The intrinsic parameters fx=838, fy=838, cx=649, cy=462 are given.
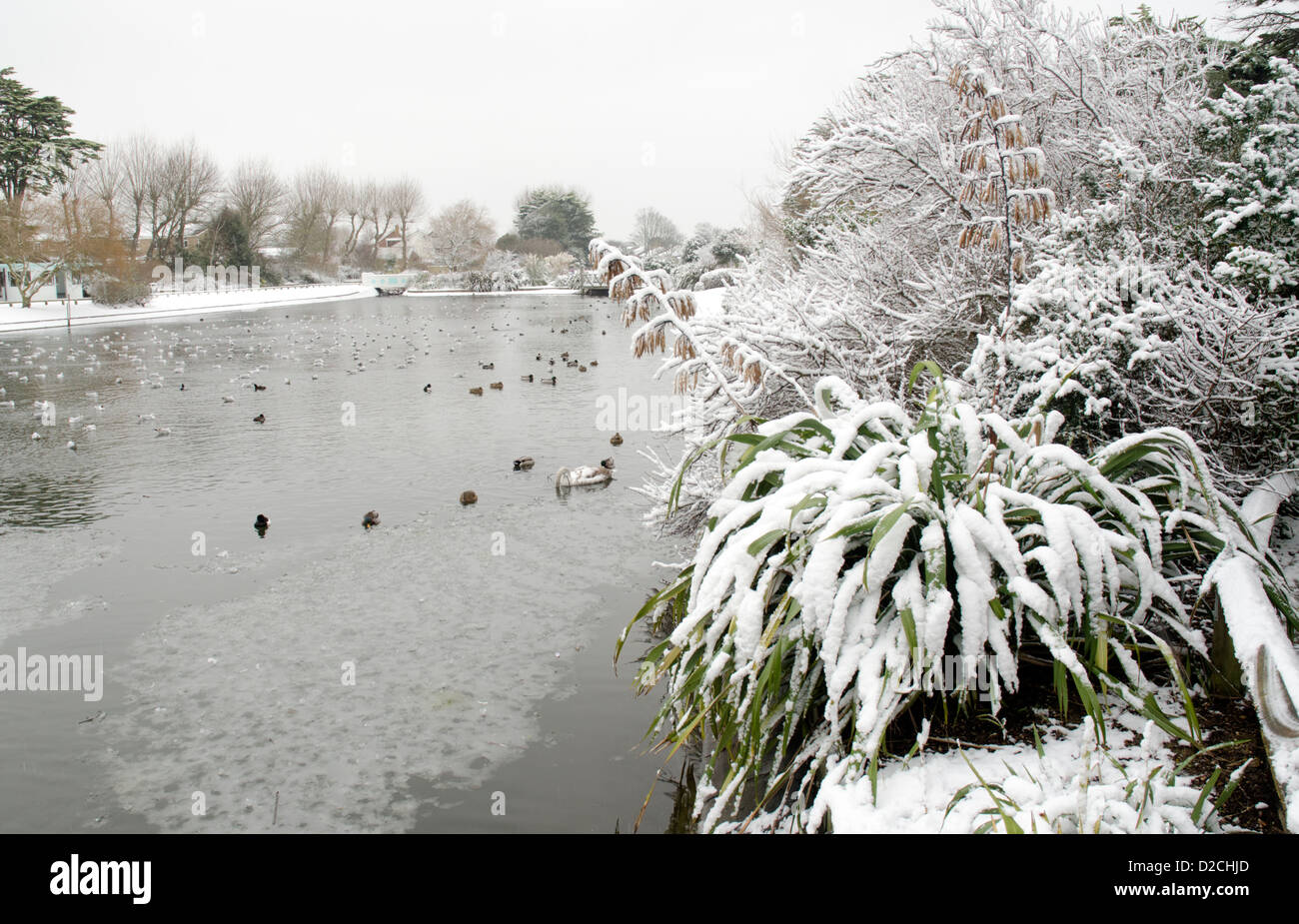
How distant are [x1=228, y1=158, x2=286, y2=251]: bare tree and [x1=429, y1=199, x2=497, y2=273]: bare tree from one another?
13.7m

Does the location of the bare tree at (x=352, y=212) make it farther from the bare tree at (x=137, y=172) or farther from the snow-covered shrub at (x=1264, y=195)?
the snow-covered shrub at (x=1264, y=195)

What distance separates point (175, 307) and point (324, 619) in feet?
146

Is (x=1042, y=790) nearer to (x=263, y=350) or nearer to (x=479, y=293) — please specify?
(x=263, y=350)

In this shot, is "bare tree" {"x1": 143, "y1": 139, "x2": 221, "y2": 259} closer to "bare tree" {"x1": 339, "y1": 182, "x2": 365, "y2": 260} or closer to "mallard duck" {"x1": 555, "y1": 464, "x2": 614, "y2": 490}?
"bare tree" {"x1": 339, "y1": 182, "x2": 365, "y2": 260}

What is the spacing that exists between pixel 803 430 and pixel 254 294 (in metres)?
54.5

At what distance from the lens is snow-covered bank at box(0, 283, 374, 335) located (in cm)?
3388

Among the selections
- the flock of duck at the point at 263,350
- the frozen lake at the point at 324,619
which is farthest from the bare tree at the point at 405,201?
the frozen lake at the point at 324,619

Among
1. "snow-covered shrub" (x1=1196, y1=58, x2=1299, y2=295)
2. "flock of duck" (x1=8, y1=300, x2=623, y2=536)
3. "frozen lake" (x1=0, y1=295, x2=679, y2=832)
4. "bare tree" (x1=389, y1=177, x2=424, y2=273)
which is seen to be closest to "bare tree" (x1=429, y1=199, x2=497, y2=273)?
"bare tree" (x1=389, y1=177, x2=424, y2=273)

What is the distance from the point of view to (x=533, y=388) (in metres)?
16.5

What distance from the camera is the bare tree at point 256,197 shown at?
62.9 metres

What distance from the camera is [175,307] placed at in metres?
43.7

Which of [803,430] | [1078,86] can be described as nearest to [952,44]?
[1078,86]

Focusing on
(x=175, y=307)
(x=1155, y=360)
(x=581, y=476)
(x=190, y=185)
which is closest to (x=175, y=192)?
(x=190, y=185)

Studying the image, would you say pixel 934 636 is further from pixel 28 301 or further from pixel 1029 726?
pixel 28 301
